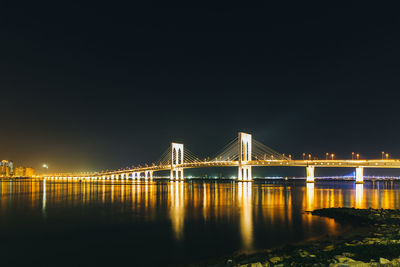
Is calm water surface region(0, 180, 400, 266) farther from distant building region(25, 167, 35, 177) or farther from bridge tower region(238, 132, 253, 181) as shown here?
distant building region(25, 167, 35, 177)

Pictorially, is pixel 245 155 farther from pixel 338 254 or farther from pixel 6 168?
pixel 6 168

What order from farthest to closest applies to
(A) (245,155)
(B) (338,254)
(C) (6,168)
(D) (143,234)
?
(C) (6,168)
(A) (245,155)
(D) (143,234)
(B) (338,254)

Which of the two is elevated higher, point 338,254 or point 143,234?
point 338,254

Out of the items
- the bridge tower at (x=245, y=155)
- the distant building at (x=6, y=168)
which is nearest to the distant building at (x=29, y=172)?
the distant building at (x=6, y=168)

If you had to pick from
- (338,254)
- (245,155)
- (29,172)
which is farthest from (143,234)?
(29,172)

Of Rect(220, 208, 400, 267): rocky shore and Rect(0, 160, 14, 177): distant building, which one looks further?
Rect(0, 160, 14, 177): distant building

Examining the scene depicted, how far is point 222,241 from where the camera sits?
485 inches

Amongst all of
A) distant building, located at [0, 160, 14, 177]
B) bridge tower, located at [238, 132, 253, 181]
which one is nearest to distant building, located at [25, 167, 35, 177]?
distant building, located at [0, 160, 14, 177]

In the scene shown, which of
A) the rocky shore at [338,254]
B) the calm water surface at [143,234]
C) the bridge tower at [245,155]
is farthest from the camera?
the bridge tower at [245,155]

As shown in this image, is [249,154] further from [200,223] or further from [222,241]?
[222,241]

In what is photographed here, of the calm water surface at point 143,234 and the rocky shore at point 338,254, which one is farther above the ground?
the rocky shore at point 338,254

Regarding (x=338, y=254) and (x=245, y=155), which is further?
(x=245, y=155)

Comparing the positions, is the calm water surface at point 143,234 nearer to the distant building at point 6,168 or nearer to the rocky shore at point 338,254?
the rocky shore at point 338,254

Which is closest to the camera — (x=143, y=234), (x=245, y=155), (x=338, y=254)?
(x=338, y=254)
